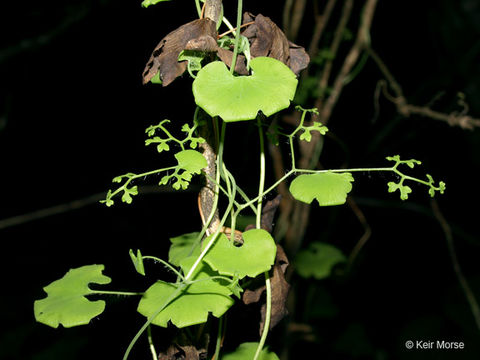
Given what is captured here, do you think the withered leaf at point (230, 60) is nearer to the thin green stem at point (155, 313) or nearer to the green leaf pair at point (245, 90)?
the green leaf pair at point (245, 90)

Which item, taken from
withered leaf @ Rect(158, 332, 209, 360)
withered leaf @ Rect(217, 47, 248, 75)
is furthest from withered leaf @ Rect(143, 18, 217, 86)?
withered leaf @ Rect(158, 332, 209, 360)

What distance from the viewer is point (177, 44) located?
57 centimetres

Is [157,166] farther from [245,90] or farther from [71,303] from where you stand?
[245,90]

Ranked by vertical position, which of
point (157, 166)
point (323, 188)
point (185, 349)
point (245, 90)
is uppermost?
point (245, 90)

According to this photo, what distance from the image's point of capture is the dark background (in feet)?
6.88

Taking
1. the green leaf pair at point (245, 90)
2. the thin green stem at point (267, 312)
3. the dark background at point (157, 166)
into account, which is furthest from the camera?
the dark background at point (157, 166)

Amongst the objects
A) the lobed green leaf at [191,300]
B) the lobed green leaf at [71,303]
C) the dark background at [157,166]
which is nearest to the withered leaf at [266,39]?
the lobed green leaf at [191,300]

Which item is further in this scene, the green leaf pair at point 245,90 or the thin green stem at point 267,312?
the thin green stem at point 267,312

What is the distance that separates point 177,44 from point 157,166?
1.82 meters

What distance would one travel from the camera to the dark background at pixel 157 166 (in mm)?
2098

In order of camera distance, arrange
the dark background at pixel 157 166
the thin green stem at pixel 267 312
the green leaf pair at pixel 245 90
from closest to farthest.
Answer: the green leaf pair at pixel 245 90, the thin green stem at pixel 267 312, the dark background at pixel 157 166

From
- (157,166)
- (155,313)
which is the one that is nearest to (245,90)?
(155,313)

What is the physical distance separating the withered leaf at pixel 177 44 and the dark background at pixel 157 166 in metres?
1.36

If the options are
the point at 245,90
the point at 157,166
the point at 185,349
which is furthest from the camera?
the point at 157,166
